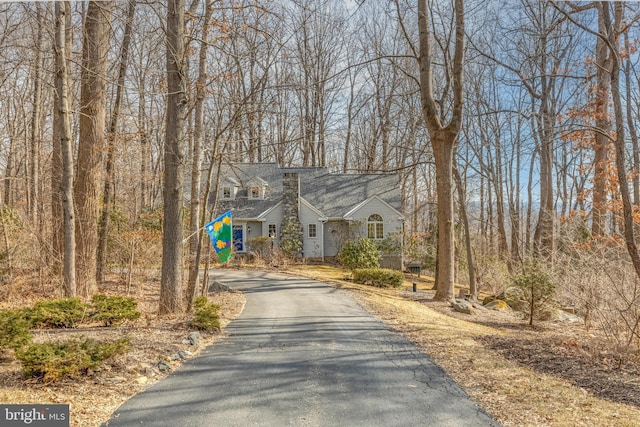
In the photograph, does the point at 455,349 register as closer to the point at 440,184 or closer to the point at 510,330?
the point at 510,330

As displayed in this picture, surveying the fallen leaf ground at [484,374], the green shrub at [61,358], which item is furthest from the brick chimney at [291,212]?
the green shrub at [61,358]

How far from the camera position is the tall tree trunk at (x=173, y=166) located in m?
8.44

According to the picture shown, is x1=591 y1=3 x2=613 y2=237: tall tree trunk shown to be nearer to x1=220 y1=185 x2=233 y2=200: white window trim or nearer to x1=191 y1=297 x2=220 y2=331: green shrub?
x1=191 y1=297 x2=220 y2=331: green shrub

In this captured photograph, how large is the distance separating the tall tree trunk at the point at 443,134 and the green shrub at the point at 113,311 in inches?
354

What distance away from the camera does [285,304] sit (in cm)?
1105

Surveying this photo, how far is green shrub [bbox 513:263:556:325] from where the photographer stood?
1033 cm

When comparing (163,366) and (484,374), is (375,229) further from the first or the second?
(163,366)

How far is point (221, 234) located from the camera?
9984mm

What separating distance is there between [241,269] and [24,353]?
51.4ft

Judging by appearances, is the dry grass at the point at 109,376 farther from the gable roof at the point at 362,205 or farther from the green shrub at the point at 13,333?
the gable roof at the point at 362,205

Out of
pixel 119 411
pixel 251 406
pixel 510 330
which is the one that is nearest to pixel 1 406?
pixel 119 411

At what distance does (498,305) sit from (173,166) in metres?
11.5
